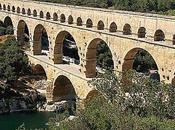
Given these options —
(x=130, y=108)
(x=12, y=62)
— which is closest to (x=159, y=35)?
(x=130, y=108)

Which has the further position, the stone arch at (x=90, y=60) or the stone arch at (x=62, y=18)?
the stone arch at (x=62, y=18)

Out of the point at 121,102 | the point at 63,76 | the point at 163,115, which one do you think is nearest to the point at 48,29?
the point at 63,76

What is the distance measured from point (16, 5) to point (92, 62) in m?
16.6

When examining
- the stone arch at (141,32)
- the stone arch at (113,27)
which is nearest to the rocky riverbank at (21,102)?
the stone arch at (113,27)

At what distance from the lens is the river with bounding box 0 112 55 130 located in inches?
1371

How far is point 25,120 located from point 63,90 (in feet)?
17.7

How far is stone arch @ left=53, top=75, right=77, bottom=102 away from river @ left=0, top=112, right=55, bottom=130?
260 centimetres

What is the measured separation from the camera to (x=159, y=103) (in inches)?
873

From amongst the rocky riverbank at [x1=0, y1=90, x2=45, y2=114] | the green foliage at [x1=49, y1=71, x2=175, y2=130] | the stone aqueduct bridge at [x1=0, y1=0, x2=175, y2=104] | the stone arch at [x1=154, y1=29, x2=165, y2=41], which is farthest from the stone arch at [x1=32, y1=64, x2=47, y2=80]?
the stone arch at [x1=154, y1=29, x2=165, y2=41]

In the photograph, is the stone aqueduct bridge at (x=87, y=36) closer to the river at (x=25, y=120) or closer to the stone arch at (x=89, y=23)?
the stone arch at (x=89, y=23)

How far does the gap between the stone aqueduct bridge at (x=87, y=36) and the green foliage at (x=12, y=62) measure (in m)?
1.18

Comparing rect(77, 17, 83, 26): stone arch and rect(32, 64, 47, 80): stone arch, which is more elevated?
rect(77, 17, 83, 26): stone arch

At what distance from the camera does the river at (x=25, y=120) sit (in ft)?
114

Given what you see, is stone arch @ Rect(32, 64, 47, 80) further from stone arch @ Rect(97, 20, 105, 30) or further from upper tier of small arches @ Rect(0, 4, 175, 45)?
stone arch @ Rect(97, 20, 105, 30)
